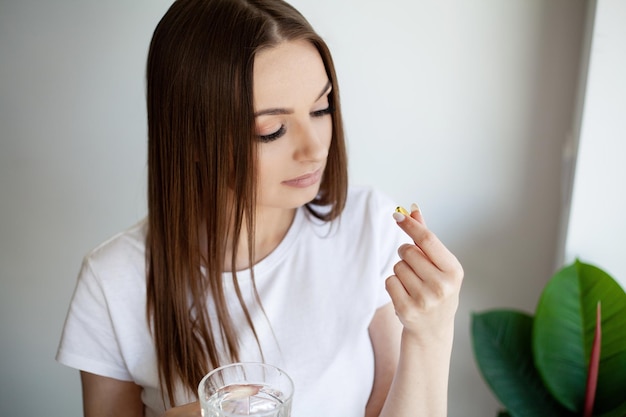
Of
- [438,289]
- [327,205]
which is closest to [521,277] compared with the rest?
[327,205]

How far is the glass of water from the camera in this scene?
2.01 feet

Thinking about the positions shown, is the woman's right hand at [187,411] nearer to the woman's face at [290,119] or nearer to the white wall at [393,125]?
the woman's face at [290,119]

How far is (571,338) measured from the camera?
44.4 inches

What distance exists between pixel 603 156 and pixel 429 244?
0.63 m

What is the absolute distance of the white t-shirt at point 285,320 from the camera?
100 cm

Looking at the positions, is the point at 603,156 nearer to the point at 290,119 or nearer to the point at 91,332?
the point at 290,119

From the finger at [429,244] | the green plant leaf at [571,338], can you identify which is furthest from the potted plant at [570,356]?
the finger at [429,244]

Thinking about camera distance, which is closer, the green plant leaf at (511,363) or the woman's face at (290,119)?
the woman's face at (290,119)

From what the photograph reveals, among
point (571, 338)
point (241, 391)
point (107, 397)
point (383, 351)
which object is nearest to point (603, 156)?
point (571, 338)

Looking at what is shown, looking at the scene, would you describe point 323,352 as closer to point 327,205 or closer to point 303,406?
point 303,406

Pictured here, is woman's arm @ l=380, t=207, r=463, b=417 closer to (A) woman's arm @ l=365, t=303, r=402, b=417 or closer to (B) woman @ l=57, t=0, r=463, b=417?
(B) woman @ l=57, t=0, r=463, b=417

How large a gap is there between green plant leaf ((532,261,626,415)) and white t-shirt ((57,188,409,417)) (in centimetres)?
31

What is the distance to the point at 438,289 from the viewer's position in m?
0.72

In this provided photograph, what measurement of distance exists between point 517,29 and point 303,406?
0.82m
